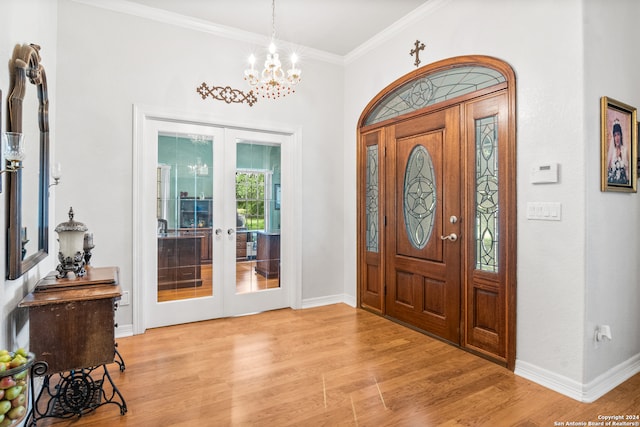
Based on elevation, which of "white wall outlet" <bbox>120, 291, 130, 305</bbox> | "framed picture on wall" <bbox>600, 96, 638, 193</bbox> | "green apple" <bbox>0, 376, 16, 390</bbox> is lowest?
"white wall outlet" <bbox>120, 291, 130, 305</bbox>

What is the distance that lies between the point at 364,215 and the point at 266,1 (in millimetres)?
2452

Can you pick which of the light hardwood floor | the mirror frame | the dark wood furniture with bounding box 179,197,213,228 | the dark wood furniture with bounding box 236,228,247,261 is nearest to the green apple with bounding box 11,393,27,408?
the mirror frame

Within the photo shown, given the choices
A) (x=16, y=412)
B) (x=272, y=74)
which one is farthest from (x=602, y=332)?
(x=16, y=412)

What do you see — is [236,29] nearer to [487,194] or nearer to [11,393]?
[487,194]

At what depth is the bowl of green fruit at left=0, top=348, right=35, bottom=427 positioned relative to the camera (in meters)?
1.23

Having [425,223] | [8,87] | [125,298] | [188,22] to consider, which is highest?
[188,22]

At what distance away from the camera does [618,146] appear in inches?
97.6

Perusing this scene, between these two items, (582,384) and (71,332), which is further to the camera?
(582,384)

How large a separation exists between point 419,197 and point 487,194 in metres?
0.76

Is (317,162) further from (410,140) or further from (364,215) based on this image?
(410,140)

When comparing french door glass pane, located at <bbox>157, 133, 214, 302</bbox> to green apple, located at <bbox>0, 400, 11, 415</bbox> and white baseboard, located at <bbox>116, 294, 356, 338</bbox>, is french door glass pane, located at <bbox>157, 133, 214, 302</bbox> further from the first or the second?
green apple, located at <bbox>0, 400, 11, 415</bbox>

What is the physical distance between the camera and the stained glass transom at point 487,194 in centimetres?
278

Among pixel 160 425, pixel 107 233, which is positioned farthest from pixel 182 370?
pixel 107 233

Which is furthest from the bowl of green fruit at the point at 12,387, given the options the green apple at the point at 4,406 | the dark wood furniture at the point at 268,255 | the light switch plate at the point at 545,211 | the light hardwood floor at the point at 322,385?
the light switch plate at the point at 545,211
